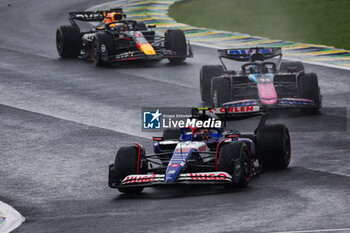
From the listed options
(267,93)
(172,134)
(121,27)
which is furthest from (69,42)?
(172,134)

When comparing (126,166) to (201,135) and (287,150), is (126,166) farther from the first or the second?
(287,150)

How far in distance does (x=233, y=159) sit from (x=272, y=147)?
5.76 feet

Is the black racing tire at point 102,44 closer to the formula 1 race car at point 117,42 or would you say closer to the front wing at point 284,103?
the formula 1 race car at point 117,42

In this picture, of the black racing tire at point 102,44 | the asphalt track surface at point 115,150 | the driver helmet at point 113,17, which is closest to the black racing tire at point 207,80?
the asphalt track surface at point 115,150

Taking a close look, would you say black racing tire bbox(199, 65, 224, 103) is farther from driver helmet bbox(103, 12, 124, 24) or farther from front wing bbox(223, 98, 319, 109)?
driver helmet bbox(103, 12, 124, 24)

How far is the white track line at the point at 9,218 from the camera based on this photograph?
40.2ft

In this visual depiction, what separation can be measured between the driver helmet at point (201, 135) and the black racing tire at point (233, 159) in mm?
1003

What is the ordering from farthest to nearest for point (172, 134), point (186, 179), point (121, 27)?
1. point (121, 27)
2. point (172, 134)
3. point (186, 179)

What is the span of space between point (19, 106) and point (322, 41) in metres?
13.9

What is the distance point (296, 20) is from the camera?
3794 cm

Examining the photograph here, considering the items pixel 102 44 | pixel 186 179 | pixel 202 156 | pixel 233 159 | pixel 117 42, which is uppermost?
pixel 233 159

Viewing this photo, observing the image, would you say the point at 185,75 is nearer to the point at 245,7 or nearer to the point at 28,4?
the point at 245,7

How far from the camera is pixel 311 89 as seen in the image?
2092cm

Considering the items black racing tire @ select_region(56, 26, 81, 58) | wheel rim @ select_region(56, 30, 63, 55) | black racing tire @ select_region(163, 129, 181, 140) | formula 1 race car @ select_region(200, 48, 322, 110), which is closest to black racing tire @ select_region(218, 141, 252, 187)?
black racing tire @ select_region(163, 129, 181, 140)
